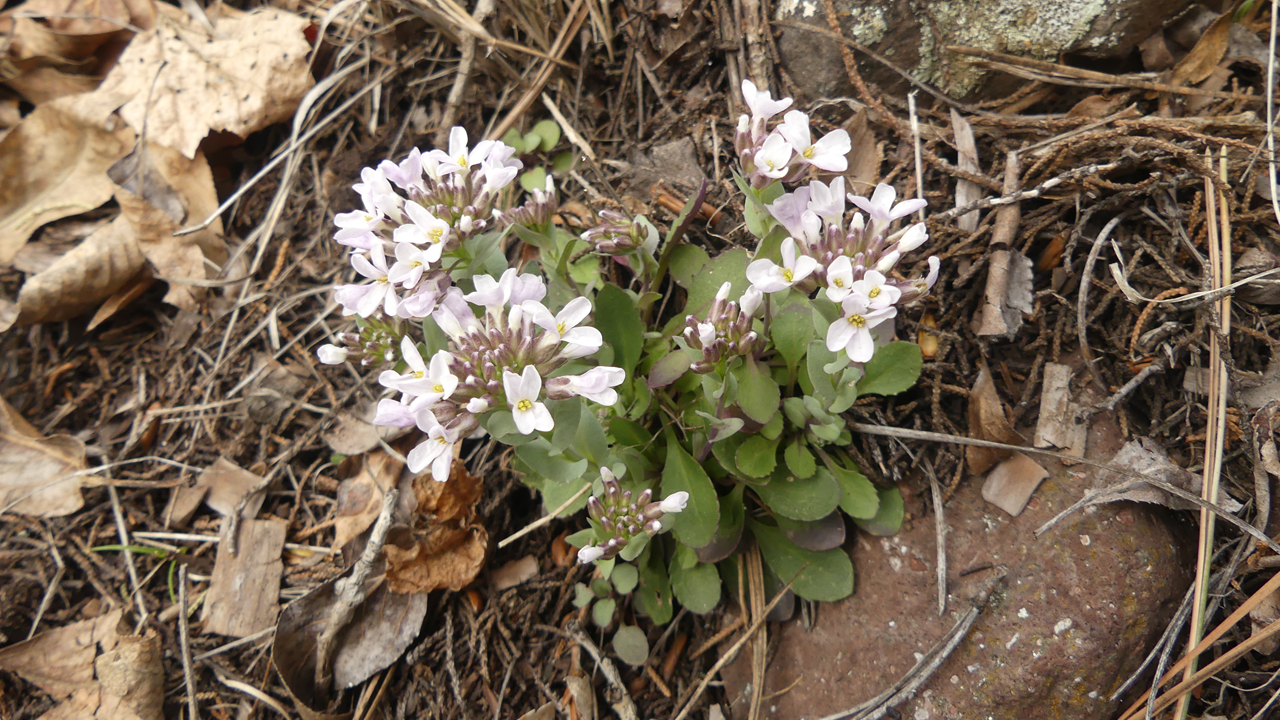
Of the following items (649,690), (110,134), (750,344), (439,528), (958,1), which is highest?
(958,1)

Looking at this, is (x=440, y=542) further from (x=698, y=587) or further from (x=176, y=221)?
(x=176, y=221)

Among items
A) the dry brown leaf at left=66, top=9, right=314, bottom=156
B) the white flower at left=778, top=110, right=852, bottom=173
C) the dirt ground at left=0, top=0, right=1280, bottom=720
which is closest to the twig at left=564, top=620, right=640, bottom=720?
the dirt ground at left=0, top=0, right=1280, bottom=720

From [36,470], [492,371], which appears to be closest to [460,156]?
[492,371]

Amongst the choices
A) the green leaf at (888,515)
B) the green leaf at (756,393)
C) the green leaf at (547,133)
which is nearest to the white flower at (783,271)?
the green leaf at (756,393)

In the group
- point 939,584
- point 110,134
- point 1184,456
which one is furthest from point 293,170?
point 1184,456

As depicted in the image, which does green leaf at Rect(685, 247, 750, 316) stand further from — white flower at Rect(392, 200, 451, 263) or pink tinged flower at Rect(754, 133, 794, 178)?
white flower at Rect(392, 200, 451, 263)

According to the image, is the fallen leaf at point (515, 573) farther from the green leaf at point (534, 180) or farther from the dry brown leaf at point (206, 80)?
the dry brown leaf at point (206, 80)

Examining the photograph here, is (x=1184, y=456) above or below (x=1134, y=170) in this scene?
below

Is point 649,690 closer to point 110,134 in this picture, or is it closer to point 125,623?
point 125,623
